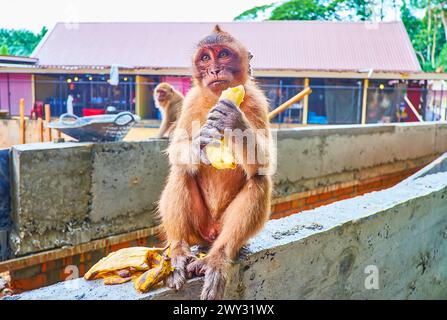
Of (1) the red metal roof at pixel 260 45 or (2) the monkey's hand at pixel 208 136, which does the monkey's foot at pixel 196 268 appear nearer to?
(2) the monkey's hand at pixel 208 136

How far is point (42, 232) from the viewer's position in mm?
4727

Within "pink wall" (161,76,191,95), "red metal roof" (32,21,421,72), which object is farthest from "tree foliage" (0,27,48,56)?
"pink wall" (161,76,191,95)

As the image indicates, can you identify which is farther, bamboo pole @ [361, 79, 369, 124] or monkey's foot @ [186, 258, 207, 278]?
bamboo pole @ [361, 79, 369, 124]

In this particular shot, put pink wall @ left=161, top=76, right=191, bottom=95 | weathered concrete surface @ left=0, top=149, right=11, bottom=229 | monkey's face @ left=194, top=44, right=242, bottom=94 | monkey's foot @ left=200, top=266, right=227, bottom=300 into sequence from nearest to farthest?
monkey's foot @ left=200, top=266, right=227, bottom=300 < monkey's face @ left=194, top=44, right=242, bottom=94 < weathered concrete surface @ left=0, top=149, right=11, bottom=229 < pink wall @ left=161, top=76, right=191, bottom=95

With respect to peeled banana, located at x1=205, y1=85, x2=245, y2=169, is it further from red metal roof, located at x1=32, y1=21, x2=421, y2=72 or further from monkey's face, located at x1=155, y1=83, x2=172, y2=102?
red metal roof, located at x1=32, y1=21, x2=421, y2=72

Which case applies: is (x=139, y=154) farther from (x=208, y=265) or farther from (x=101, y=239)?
(x=208, y=265)

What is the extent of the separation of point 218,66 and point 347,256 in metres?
1.56

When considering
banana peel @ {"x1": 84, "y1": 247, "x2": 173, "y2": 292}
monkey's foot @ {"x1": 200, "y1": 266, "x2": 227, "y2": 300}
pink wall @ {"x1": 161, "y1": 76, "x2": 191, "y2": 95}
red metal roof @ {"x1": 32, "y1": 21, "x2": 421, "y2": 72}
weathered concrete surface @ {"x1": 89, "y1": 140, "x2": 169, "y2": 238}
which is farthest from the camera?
pink wall @ {"x1": 161, "y1": 76, "x2": 191, "y2": 95}

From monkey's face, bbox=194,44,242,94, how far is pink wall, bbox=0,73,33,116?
66.0 ft

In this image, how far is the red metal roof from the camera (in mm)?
18812

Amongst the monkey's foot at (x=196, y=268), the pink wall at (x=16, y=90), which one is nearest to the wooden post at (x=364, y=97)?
the pink wall at (x=16, y=90)

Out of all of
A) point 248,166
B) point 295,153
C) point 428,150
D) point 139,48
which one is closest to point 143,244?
point 295,153

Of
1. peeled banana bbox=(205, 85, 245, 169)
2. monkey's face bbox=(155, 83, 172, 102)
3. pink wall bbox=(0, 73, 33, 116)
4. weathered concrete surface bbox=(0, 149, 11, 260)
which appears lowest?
weathered concrete surface bbox=(0, 149, 11, 260)

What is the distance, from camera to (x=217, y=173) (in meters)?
2.87
